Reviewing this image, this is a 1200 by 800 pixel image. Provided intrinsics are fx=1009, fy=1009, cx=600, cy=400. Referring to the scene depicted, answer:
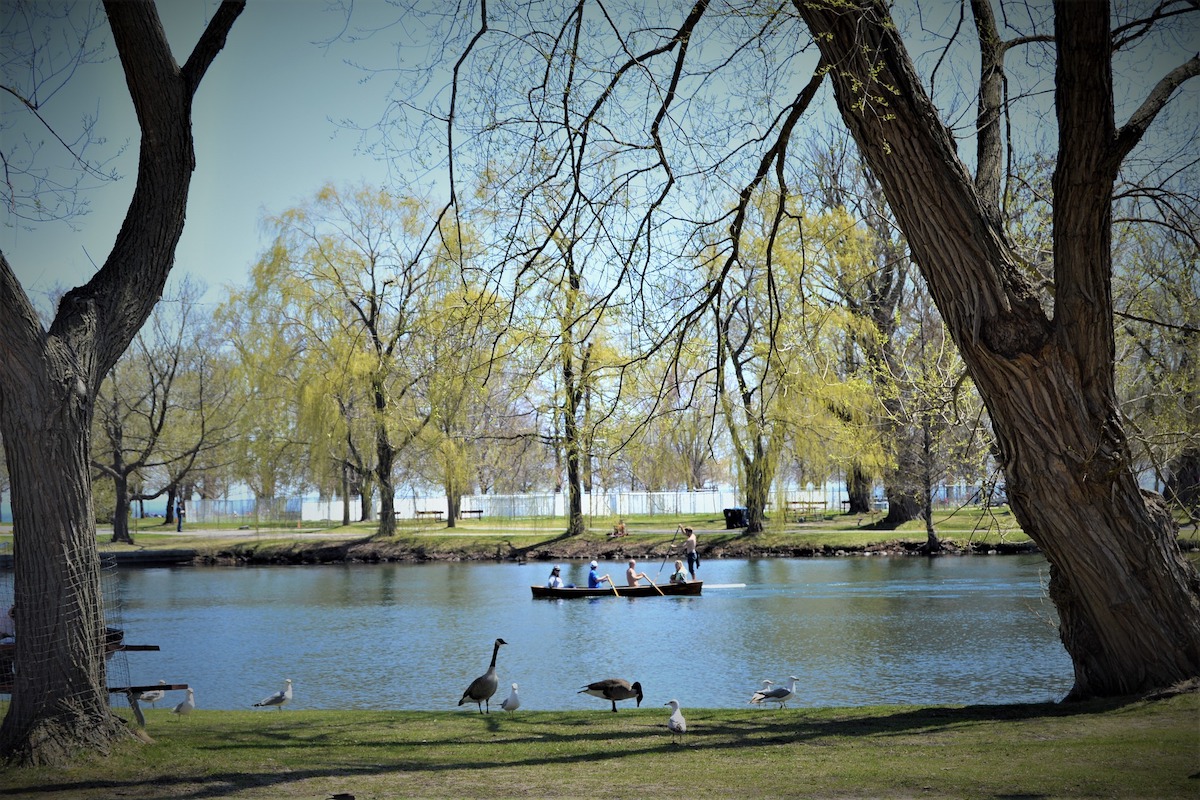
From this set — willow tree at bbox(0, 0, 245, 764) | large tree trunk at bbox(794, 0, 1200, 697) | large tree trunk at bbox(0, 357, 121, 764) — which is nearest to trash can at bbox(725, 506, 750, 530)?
large tree trunk at bbox(794, 0, 1200, 697)

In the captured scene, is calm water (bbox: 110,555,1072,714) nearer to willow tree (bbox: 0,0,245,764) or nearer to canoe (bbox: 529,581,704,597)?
canoe (bbox: 529,581,704,597)

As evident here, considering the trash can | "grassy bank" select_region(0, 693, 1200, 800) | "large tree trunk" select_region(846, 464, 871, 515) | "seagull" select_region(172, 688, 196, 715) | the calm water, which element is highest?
"large tree trunk" select_region(846, 464, 871, 515)

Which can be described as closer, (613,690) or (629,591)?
(613,690)

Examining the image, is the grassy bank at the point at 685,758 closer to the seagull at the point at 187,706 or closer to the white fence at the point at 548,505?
the seagull at the point at 187,706

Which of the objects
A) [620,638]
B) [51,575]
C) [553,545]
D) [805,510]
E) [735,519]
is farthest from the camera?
[805,510]

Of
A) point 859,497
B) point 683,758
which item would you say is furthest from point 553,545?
point 683,758

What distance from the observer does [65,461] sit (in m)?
6.67

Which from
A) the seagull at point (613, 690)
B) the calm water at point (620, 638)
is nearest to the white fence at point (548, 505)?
the calm water at point (620, 638)

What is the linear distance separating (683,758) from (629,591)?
17.3m

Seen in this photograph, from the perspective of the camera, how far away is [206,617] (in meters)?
21.1

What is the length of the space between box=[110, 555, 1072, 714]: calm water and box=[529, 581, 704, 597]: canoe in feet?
1.37

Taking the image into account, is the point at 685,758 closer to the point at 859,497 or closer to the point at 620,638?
the point at 620,638

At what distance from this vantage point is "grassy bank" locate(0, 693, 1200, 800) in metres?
5.60

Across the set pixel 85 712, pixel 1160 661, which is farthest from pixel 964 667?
pixel 85 712
